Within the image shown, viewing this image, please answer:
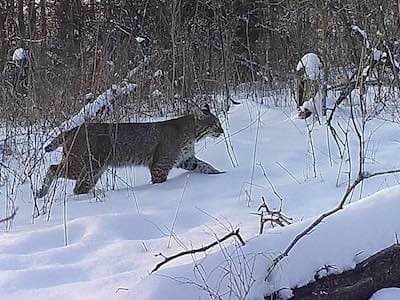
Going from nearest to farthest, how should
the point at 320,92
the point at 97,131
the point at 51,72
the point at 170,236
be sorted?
1. the point at 170,236
2. the point at 97,131
3. the point at 320,92
4. the point at 51,72

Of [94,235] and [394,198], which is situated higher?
[394,198]

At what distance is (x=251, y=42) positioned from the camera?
1344cm

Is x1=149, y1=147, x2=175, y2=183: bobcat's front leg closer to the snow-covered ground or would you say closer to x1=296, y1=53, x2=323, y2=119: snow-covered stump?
the snow-covered ground

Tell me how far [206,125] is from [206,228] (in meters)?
2.53

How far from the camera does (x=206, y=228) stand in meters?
3.63

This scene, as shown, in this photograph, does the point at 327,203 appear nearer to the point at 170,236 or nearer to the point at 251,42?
the point at 170,236

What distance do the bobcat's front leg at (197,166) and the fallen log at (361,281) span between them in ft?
9.02

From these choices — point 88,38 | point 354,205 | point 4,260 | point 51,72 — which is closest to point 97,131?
point 4,260

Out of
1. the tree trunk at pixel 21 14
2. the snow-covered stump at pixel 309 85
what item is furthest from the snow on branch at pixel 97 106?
the tree trunk at pixel 21 14

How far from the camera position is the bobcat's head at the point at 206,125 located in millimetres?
6043

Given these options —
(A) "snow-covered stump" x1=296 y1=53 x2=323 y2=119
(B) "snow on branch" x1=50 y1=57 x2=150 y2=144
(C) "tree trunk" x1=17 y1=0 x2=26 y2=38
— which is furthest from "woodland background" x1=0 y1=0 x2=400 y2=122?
(A) "snow-covered stump" x1=296 y1=53 x2=323 y2=119

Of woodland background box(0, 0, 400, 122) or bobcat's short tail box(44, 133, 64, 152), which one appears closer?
bobcat's short tail box(44, 133, 64, 152)

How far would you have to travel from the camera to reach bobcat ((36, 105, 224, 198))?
5059mm

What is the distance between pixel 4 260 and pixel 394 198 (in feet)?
5.96
